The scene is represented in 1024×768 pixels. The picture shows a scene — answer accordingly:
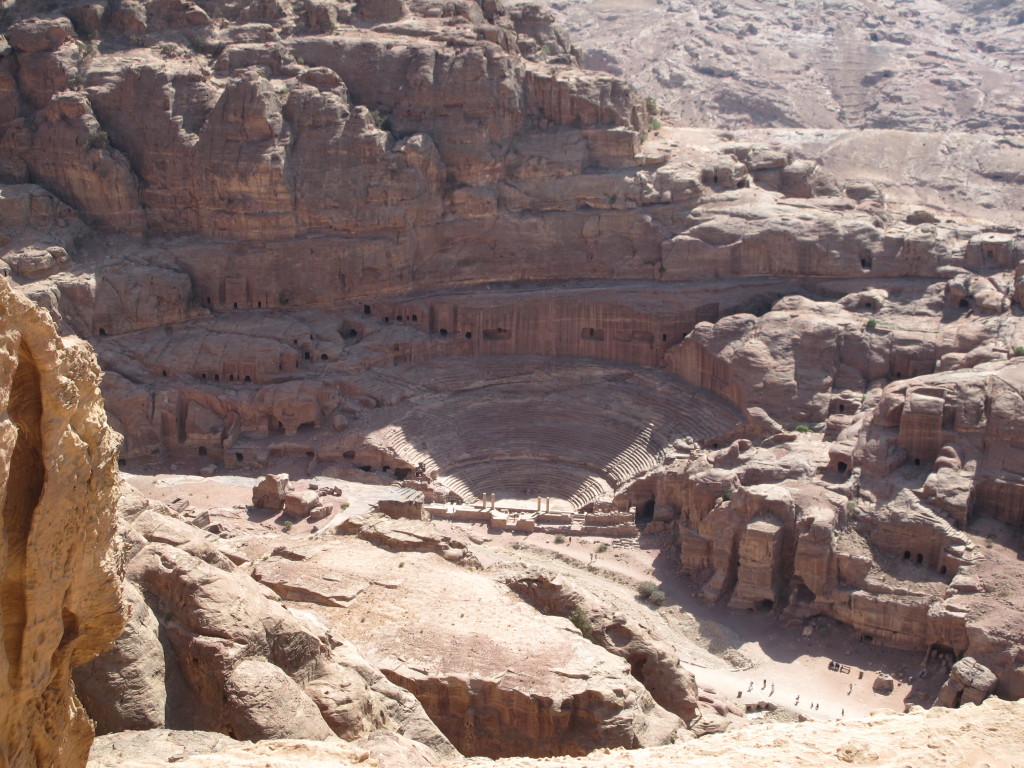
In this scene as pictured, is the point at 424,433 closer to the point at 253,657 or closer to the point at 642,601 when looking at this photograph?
the point at 642,601

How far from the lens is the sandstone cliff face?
9508 millimetres

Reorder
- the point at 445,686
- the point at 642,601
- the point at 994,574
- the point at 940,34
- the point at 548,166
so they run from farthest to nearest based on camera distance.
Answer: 1. the point at 940,34
2. the point at 548,166
3. the point at 642,601
4. the point at 994,574
5. the point at 445,686

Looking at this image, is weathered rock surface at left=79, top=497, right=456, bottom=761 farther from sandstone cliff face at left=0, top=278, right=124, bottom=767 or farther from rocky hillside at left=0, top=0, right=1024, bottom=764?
rocky hillside at left=0, top=0, right=1024, bottom=764

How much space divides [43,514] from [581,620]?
17044 mm

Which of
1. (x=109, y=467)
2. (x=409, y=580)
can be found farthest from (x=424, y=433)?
(x=109, y=467)

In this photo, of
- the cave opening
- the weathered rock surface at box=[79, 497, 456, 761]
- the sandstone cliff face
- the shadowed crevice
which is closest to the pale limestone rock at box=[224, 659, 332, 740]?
the weathered rock surface at box=[79, 497, 456, 761]

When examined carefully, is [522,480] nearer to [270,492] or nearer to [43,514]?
[270,492]

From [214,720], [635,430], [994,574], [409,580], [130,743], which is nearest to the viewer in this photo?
[130,743]

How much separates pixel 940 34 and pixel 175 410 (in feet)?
244

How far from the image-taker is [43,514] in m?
9.63

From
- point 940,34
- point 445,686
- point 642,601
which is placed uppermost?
point 940,34

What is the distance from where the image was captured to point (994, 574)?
110ft

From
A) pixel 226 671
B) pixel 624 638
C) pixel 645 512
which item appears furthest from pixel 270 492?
pixel 226 671

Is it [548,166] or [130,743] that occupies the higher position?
[548,166]
